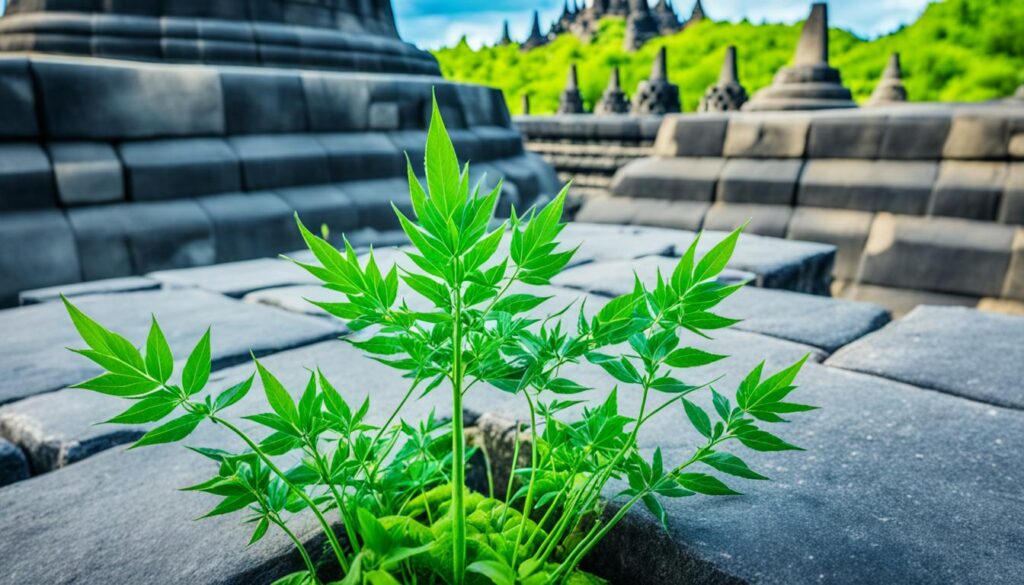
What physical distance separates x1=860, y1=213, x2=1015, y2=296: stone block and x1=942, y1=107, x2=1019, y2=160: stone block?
0.32 metres

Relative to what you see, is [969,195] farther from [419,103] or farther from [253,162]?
[253,162]

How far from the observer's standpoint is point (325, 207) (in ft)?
10.8

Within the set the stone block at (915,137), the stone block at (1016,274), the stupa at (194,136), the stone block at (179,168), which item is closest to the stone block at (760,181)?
the stone block at (915,137)

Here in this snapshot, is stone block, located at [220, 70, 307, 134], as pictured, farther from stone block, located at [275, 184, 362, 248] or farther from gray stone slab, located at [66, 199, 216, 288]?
gray stone slab, located at [66, 199, 216, 288]

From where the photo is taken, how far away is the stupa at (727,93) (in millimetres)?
8852

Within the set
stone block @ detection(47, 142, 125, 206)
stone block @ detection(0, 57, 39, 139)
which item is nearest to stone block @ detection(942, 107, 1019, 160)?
stone block @ detection(47, 142, 125, 206)

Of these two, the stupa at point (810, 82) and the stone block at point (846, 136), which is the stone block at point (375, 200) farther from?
the stupa at point (810, 82)

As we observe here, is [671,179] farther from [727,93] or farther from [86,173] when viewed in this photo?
[727,93]

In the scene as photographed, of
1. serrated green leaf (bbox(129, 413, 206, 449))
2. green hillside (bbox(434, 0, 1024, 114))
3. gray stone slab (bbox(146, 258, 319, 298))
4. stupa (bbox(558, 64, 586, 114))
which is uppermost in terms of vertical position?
green hillside (bbox(434, 0, 1024, 114))

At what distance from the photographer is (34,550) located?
2.52 feet

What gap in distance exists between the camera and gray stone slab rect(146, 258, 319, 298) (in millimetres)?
2105

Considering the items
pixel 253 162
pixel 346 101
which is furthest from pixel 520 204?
pixel 253 162

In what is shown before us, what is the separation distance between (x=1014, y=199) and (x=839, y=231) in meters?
0.66

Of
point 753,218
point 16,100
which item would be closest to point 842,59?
point 753,218
